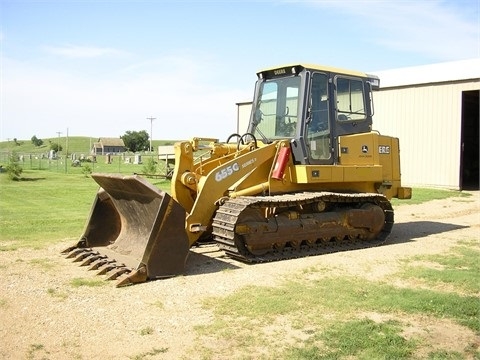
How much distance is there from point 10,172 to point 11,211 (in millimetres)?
12218

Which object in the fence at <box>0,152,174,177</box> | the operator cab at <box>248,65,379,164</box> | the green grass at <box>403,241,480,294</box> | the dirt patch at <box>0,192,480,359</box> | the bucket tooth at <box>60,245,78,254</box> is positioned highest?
the operator cab at <box>248,65,379,164</box>

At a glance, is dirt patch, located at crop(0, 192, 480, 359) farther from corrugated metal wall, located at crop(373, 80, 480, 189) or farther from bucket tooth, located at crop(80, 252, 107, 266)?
corrugated metal wall, located at crop(373, 80, 480, 189)

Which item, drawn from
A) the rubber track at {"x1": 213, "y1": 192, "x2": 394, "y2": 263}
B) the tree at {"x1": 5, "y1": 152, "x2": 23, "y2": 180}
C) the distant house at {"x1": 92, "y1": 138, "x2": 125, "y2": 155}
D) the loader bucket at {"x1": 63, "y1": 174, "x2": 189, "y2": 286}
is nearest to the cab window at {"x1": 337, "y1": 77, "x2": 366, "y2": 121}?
the rubber track at {"x1": 213, "y1": 192, "x2": 394, "y2": 263}

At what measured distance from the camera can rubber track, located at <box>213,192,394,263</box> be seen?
8.01 m

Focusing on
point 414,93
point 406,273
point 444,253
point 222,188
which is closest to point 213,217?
point 222,188

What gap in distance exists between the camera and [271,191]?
9.09 metres

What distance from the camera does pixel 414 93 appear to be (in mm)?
23453

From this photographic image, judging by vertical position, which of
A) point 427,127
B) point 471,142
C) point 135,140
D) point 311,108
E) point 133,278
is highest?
point 135,140

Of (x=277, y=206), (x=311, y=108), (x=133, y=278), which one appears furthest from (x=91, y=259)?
(x=311, y=108)

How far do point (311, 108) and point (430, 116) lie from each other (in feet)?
49.8

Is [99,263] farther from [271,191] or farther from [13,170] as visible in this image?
[13,170]

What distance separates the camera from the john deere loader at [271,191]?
298 inches

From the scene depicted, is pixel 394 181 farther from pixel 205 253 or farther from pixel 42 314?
pixel 42 314

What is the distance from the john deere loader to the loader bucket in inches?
0.6
